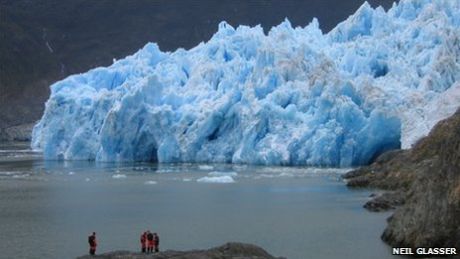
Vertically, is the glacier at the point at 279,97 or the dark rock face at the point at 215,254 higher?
the glacier at the point at 279,97

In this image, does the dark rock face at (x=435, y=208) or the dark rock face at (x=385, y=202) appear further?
the dark rock face at (x=385, y=202)

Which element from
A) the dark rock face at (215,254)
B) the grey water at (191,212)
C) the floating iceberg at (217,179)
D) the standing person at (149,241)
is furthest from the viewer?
the floating iceberg at (217,179)

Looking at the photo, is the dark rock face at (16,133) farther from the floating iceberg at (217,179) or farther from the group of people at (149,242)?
the group of people at (149,242)

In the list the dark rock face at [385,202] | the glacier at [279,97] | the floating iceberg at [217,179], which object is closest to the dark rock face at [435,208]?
the dark rock face at [385,202]

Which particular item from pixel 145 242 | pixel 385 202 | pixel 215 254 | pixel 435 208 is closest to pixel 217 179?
pixel 385 202

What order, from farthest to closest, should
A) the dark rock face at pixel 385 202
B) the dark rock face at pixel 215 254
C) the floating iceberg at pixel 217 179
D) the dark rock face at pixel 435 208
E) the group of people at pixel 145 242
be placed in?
the floating iceberg at pixel 217 179, the dark rock face at pixel 385 202, the group of people at pixel 145 242, the dark rock face at pixel 435 208, the dark rock face at pixel 215 254

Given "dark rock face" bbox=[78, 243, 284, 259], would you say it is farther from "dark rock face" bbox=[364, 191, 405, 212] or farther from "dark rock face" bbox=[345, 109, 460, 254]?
"dark rock face" bbox=[364, 191, 405, 212]

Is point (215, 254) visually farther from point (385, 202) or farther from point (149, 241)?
point (385, 202)
